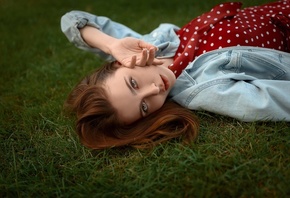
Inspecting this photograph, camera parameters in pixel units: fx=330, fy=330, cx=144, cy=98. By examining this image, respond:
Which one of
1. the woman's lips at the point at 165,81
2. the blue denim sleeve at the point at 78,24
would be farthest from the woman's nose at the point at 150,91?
the blue denim sleeve at the point at 78,24

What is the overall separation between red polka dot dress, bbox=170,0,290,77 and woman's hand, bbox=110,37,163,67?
279 millimetres

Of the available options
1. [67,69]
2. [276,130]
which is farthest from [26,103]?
[276,130]

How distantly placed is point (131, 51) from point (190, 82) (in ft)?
1.60

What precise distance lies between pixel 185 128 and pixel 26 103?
1499 mm

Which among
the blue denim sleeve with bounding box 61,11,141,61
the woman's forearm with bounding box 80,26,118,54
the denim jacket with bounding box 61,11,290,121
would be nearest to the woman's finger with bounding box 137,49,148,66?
the denim jacket with bounding box 61,11,290,121

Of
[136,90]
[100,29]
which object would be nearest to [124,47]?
[136,90]

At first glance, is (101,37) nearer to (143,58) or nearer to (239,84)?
(143,58)

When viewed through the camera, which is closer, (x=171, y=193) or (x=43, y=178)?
(x=171, y=193)

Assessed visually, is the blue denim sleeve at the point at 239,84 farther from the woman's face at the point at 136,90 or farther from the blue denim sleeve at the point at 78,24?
the blue denim sleeve at the point at 78,24

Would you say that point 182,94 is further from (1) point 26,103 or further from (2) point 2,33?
(2) point 2,33

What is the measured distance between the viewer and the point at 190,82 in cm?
236

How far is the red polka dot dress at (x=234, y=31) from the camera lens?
2.46m

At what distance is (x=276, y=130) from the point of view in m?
2.01

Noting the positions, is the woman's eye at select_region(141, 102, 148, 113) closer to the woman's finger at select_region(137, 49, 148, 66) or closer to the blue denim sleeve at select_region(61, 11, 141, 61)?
the woman's finger at select_region(137, 49, 148, 66)
